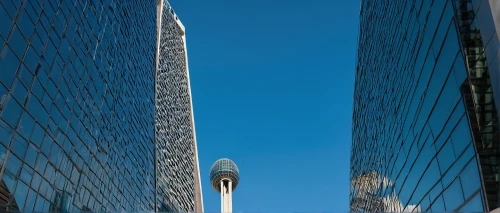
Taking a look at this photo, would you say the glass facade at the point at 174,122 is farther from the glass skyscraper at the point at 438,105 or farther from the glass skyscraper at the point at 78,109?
the glass skyscraper at the point at 438,105

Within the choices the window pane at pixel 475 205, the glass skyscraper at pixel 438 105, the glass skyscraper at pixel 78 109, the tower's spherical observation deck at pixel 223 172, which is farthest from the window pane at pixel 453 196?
the tower's spherical observation deck at pixel 223 172

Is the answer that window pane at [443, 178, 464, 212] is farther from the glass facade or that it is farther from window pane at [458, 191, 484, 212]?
the glass facade

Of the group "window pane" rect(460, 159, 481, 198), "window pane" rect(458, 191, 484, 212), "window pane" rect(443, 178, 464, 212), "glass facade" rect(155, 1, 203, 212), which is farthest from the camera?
"glass facade" rect(155, 1, 203, 212)

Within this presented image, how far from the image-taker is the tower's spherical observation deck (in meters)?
75.8

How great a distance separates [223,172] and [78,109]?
43181 mm

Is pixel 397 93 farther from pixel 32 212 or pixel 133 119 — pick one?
pixel 133 119

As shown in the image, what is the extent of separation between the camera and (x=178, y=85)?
94250 mm

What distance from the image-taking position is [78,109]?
33719 millimetres

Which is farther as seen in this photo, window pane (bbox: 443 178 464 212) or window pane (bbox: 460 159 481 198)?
window pane (bbox: 443 178 464 212)

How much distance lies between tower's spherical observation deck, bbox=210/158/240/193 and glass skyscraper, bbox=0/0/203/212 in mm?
10073

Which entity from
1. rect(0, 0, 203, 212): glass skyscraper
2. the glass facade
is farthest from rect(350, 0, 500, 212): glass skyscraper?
the glass facade

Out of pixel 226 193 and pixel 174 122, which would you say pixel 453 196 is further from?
pixel 174 122

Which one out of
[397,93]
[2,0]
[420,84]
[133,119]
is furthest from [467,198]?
[133,119]

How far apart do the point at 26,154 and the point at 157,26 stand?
56.1 metres
